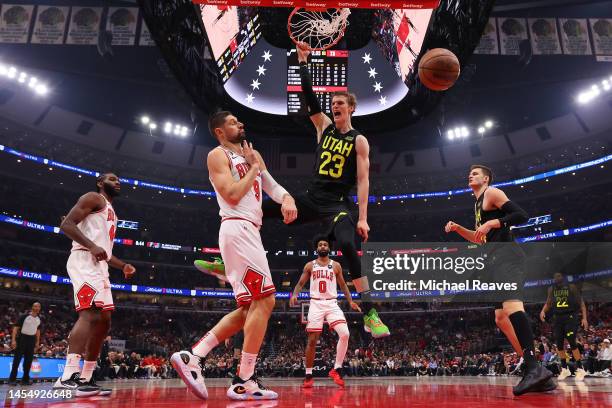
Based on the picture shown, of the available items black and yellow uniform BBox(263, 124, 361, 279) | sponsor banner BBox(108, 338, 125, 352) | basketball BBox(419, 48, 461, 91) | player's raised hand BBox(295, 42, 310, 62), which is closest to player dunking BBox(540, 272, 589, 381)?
basketball BBox(419, 48, 461, 91)

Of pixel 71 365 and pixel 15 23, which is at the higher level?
pixel 15 23

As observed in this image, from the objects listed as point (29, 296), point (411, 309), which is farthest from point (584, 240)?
point (29, 296)

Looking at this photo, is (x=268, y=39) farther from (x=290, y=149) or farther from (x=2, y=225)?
(x=2, y=225)

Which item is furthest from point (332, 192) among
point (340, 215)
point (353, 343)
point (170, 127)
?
point (170, 127)

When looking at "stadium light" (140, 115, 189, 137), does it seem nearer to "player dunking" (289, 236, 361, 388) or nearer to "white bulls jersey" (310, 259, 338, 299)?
"player dunking" (289, 236, 361, 388)

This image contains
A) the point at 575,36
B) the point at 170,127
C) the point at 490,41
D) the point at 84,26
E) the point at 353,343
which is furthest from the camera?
the point at 170,127

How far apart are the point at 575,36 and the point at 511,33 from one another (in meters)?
2.05

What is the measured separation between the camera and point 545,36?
16.3 m

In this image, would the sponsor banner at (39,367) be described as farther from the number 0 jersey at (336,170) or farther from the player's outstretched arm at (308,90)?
the player's outstretched arm at (308,90)

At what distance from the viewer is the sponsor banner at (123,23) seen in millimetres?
16994

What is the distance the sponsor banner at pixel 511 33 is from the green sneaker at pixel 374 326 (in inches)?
571

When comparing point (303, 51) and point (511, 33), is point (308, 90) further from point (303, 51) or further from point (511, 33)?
point (511, 33)

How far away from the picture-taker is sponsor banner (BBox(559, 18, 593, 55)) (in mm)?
16219

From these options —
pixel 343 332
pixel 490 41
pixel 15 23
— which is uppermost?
pixel 490 41
